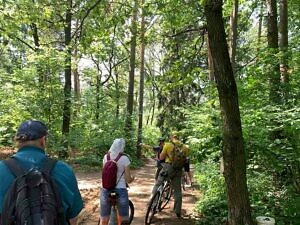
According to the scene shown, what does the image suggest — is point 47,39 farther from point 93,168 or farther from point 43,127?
point 43,127

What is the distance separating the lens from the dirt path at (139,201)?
9531mm

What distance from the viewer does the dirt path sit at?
31.3 feet

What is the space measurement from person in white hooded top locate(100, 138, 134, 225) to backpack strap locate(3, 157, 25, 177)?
11.7 ft

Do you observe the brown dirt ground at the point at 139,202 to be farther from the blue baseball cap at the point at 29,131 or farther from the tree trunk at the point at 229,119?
the blue baseball cap at the point at 29,131

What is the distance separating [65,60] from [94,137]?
5.39 m

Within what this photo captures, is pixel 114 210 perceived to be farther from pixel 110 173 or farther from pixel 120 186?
pixel 110 173

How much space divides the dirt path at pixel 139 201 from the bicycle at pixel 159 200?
212 millimetres

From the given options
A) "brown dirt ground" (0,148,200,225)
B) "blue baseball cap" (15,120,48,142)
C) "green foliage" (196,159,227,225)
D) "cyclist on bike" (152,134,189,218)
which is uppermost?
"blue baseball cap" (15,120,48,142)

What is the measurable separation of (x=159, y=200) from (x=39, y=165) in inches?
259

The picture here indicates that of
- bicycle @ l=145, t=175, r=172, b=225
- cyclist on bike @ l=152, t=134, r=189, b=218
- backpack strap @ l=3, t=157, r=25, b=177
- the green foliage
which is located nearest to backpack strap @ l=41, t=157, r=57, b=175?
backpack strap @ l=3, t=157, r=25, b=177

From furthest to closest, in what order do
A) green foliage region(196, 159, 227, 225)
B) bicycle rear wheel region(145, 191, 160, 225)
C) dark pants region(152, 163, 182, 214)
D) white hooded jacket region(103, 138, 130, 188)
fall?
dark pants region(152, 163, 182, 214) < bicycle rear wheel region(145, 191, 160, 225) < green foliage region(196, 159, 227, 225) < white hooded jacket region(103, 138, 130, 188)

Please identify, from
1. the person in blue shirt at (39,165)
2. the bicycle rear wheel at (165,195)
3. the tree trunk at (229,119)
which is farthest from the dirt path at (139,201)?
the person in blue shirt at (39,165)

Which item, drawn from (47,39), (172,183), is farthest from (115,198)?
(47,39)

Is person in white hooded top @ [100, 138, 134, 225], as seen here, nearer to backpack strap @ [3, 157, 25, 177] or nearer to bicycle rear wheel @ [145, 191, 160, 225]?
bicycle rear wheel @ [145, 191, 160, 225]
